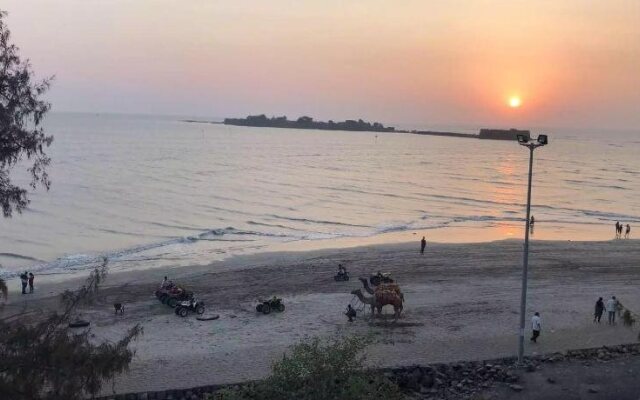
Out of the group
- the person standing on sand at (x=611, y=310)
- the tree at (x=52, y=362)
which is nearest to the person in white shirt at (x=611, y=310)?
the person standing on sand at (x=611, y=310)

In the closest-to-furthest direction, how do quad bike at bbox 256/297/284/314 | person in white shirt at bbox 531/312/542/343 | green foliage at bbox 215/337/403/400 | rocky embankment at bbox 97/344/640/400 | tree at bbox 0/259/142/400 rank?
1. tree at bbox 0/259/142/400
2. green foliage at bbox 215/337/403/400
3. rocky embankment at bbox 97/344/640/400
4. person in white shirt at bbox 531/312/542/343
5. quad bike at bbox 256/297/284/314

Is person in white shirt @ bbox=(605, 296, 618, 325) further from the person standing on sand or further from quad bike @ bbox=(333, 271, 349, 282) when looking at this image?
quad bike @ bbox=(333, 271, 349, 282)

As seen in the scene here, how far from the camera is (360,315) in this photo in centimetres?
2398

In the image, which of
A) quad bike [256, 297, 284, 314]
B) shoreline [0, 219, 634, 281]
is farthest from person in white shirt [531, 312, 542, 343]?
shoreline [0, 219, 634, 281]

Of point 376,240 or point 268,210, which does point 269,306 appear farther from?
point 268,210

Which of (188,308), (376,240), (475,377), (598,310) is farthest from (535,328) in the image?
(376,240)

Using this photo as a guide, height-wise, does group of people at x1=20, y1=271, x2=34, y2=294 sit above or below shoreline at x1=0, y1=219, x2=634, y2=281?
above

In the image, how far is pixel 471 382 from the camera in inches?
667

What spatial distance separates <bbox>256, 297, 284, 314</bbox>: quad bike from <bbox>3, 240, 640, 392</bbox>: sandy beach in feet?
1.25

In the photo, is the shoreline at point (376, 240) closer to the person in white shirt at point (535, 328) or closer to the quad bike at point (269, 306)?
the quad bike at point (269, 306)

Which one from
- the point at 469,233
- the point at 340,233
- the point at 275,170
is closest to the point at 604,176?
the point at 275,170

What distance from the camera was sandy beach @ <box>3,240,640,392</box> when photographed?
19234mm

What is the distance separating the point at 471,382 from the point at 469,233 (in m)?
31.9

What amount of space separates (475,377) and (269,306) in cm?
966
